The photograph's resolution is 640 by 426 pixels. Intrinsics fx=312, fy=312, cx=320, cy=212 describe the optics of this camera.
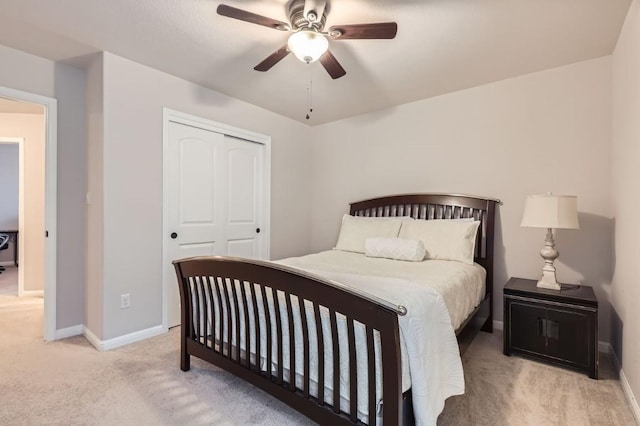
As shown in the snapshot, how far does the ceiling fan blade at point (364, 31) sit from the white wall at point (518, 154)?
178 cm

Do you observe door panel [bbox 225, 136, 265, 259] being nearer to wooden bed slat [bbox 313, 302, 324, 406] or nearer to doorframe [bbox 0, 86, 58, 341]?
doorframe [bbox 0, 86, 58, 341]

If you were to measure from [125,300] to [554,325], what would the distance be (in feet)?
11.2

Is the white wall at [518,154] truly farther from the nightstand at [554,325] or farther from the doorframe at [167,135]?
the doorframe at [167,135]

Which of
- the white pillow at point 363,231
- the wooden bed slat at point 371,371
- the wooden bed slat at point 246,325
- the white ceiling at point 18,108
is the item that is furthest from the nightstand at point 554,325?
the white ceiling at point 18,108

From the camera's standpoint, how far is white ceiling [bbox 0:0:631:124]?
197 cm

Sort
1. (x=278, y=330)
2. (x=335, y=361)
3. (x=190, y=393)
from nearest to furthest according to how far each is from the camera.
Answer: (x=335, y=361) → (x=278, y=330) → (x=190, y=393)

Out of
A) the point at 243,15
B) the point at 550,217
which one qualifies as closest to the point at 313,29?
the point at 243,15

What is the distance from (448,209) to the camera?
327 cm

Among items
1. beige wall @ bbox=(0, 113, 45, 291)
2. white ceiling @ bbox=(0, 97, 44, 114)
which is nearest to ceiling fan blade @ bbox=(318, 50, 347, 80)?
white ceiling @ bbox=(0, 97, 44, 114)

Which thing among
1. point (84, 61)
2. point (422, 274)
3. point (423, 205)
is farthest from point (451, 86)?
point (84, 61)

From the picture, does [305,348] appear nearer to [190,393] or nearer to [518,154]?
[190,393]

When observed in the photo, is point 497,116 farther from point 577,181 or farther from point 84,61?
point 84,61

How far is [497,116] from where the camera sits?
3.06m

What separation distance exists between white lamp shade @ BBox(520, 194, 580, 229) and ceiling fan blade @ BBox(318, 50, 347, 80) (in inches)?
71.6
